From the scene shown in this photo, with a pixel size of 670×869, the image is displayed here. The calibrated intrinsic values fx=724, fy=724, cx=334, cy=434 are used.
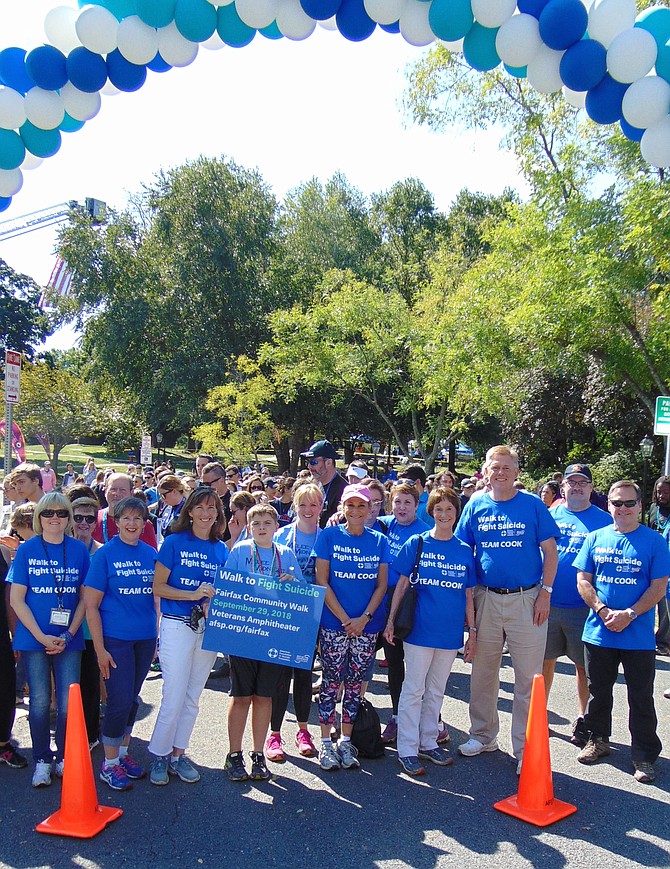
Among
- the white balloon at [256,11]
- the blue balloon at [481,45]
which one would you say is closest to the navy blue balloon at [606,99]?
the blue balloon at [481,45]

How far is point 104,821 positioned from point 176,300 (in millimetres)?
31042

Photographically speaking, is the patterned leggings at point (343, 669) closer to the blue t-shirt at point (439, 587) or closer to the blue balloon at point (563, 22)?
the blue t-shirt at point (439, 587)

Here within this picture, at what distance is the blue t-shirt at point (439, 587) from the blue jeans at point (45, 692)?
224 centimetres

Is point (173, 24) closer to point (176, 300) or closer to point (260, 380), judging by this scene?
point (260, 380)

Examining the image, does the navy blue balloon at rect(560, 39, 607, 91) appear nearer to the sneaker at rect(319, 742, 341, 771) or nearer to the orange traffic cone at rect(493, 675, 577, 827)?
the orange traffic cone at rect(493, 675, 577, 827)

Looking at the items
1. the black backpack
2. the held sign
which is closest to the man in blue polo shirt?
the black backpack

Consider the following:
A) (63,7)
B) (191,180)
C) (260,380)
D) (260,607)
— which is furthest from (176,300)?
(260,607)

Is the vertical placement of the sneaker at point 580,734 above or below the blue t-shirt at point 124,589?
below

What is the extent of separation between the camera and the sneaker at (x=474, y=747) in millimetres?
5156

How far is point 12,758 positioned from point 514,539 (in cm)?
368

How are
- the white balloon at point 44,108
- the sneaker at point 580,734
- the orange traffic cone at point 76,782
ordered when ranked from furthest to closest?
the white balloon at point 44,108 < the sneaker at point 580,734 < the orange traffic cone at point 76,782

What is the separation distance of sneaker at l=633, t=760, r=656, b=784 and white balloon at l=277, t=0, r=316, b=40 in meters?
5.91

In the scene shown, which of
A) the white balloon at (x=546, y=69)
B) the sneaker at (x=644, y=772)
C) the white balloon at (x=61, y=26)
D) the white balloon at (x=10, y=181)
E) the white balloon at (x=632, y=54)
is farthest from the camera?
the white balloon at (x=10, y=181)

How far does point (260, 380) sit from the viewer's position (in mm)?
25734
